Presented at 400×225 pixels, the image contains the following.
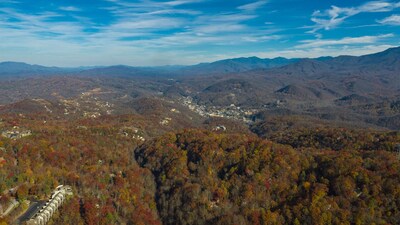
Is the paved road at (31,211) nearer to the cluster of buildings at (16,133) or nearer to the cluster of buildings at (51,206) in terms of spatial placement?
the cluster of buildings at (51,206)

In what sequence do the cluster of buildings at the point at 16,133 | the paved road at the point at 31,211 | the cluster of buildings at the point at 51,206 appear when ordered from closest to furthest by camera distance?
the cluster of buildings at the point at 51,206 < the paved road at the point at 31,211 < the cluster of buildings at the point at 16,133

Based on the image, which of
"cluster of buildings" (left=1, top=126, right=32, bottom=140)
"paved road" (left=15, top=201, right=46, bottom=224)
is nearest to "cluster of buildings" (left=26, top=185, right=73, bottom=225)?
"paved road" (left=15, top=201, right=46, bottom=224)

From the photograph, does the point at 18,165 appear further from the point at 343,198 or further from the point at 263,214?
the point at 343,198

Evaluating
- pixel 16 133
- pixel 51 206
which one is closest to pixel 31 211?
pixel 51 206

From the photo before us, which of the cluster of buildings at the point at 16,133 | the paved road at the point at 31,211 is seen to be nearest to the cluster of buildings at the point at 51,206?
the paved road at the point at 31,211

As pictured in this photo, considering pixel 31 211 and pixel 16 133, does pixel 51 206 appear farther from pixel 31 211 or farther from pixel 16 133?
pixel 16 133

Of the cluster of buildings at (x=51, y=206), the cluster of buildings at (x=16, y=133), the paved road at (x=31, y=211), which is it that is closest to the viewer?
the cluster of buildings at (x=51, y=206)

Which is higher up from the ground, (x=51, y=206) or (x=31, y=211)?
(x=51, y=206)

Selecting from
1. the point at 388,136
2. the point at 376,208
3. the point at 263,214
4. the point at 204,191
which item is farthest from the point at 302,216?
the point at 388,136
